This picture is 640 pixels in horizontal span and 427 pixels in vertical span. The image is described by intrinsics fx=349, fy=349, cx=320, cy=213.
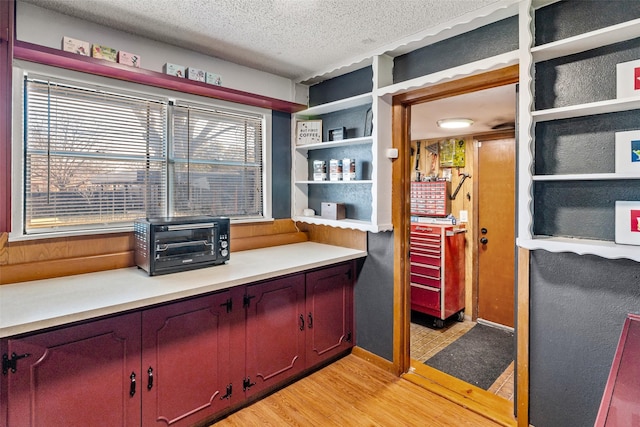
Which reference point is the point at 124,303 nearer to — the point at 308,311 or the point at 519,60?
the point at 308,311

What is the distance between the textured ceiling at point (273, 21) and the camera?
6.09 ft

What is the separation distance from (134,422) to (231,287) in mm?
772

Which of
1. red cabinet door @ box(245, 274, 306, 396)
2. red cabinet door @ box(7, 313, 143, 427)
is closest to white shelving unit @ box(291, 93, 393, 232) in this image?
red cabinet door @ box(245, 274, 306, 396)

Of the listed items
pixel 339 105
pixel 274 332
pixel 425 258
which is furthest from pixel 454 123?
pixel 274 332

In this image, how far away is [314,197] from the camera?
10.4 feet

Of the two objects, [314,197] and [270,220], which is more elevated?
[314,197]

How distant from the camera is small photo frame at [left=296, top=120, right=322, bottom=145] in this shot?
302cm

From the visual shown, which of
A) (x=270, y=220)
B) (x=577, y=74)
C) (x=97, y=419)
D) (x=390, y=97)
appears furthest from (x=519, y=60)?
(x=97, y=419)

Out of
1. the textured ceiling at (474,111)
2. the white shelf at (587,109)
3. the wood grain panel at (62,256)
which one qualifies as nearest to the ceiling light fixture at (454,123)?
the textured ceiling at (474,111)

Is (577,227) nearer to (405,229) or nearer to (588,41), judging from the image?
(588,41)

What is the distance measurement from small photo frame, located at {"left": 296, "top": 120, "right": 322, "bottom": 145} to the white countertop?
3.53ft

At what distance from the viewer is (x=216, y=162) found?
2.67 metres

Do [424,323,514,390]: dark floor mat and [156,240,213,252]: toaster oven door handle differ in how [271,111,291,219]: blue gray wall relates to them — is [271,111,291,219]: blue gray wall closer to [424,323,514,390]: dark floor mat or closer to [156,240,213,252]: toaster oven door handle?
[156,240,213,252]: toaster oven door handle

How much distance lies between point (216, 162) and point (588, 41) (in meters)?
2.32
